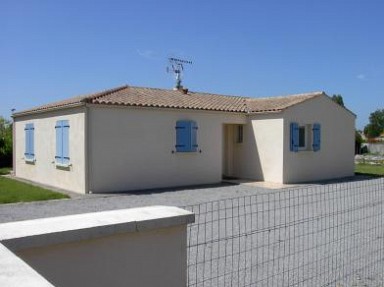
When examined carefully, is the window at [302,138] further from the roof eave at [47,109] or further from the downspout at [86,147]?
the roof eave at [47,109]

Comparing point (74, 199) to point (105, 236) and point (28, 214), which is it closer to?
point (28, 214)

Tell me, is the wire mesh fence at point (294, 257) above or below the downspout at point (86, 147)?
below

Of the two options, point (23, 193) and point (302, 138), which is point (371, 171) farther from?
point (23, 193)

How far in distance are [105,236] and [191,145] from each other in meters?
13.6

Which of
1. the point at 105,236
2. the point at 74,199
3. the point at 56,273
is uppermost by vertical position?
the point at 105,236

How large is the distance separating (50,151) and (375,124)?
269ft

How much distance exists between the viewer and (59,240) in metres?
2.65

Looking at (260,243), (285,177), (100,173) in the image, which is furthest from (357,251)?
(285,177)

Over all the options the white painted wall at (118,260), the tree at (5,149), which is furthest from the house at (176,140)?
the white painted wall at (118,260)

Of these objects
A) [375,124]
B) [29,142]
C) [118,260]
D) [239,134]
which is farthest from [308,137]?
[375,124]

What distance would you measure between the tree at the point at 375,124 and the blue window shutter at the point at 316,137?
7155 centimetres

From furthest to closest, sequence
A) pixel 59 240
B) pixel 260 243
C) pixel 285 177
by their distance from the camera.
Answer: pixel 285 177, pixel 260 243, pixel 59 240

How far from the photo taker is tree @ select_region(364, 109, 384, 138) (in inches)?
3356

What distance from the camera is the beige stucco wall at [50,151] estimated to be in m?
14.4
